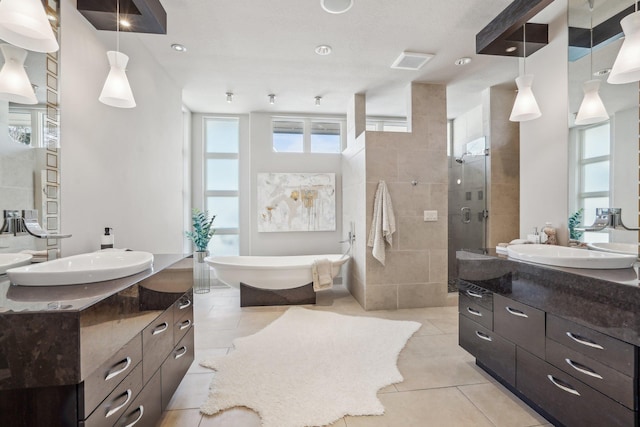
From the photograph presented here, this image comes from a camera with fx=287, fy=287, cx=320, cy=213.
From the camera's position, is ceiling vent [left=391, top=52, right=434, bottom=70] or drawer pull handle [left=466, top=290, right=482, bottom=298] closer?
drawer pull handle [left=466, top=290, right=482, bottom=298]

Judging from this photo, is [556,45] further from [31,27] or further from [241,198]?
[241,198]

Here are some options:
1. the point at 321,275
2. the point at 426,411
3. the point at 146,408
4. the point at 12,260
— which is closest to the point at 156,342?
the point at 146,408

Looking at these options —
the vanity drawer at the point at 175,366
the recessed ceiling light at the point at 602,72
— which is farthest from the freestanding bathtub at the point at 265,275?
the recessed ceiling light at the point at 602,72

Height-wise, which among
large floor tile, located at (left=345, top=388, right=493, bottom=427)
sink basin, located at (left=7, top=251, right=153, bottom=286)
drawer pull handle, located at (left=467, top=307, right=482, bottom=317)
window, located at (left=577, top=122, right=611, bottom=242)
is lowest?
large floor tile, located at (left=345, top=388, right=493, bottom=427)

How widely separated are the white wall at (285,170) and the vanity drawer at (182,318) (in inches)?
102

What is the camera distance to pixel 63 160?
1.75m

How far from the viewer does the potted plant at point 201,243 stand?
4273 mm

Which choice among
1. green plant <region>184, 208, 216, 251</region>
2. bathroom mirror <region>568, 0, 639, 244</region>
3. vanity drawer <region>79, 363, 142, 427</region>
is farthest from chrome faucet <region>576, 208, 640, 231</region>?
green plant <region>184, 208, 216, 251</region>

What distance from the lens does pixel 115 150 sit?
230 cm

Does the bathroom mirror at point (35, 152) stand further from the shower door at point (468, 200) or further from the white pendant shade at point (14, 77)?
the shower door at point (468, 200)

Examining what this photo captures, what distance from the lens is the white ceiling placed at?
2227 millimetres

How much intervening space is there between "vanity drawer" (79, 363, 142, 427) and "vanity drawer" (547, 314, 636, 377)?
80.6 inches

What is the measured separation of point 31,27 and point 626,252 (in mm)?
3282

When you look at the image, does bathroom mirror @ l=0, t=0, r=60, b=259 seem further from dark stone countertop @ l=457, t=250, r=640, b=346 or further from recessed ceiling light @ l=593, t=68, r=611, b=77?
recessed ceiling light @ l=593, t=68, r=611, b=77
